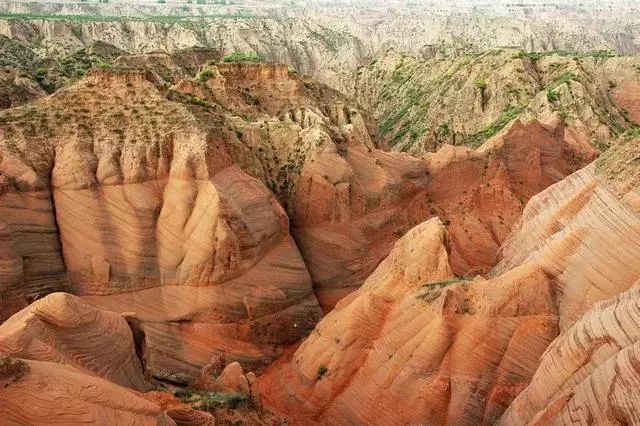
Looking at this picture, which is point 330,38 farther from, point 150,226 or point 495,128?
point 150,226

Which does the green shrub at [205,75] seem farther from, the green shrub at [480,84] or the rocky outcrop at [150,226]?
the green shrub at [480,84]

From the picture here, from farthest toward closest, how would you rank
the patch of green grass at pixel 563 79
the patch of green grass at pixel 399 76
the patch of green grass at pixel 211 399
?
the patch of green grass at pixel 399 76, the patch of green grass at pixel 563 79, the patch of green grass at pixel 211 399

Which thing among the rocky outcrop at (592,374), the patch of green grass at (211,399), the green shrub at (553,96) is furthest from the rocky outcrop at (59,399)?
the green shrub at (553,96)

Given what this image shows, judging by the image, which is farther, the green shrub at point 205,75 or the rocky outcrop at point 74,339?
the green shrub at point 205,75

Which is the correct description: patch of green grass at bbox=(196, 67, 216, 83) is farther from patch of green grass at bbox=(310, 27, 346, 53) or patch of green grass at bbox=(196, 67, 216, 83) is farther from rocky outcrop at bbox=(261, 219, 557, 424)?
patch of green grass at bbox=(310, 27, 346, 53)

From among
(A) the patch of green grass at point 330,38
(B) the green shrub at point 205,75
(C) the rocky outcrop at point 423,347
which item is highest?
(A) the patch of green grass at point 330,38

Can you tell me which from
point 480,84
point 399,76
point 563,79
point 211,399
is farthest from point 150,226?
point 399,76

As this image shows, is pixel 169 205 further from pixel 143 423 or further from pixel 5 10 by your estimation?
pixel 5 10
